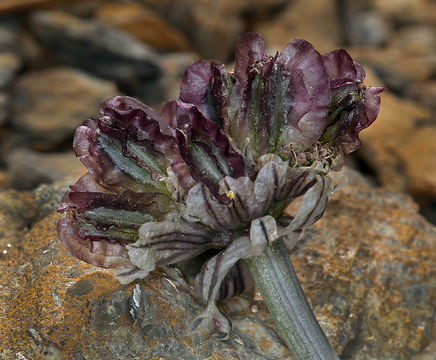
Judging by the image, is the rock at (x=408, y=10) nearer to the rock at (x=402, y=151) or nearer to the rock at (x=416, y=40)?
the rock at (x=416, y=40)

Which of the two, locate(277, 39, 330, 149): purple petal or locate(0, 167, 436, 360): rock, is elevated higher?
locate(277, 39, 330, 149): purple petal

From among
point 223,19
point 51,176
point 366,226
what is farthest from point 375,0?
point 366,226

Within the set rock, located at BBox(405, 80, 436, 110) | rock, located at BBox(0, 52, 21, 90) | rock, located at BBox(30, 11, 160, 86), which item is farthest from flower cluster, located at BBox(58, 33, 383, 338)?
rock, located at BBox(405, 80, 436, 110)

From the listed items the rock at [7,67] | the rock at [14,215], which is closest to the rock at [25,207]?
the rock at [14,215]

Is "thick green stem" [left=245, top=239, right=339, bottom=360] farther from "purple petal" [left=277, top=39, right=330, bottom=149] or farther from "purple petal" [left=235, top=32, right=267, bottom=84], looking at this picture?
"purple petal" [left=235, top=32, right=267, bottom=84]

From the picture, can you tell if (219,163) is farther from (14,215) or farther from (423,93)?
(423,93)

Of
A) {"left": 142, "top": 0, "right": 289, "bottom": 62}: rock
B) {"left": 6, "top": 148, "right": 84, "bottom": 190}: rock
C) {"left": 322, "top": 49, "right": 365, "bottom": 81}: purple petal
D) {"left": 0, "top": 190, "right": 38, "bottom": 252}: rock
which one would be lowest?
{"left": 6, "top": 148, "right": 84, "bottom": 190}: rock

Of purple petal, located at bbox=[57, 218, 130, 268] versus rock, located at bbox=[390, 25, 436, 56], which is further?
rock, located at bbox=[390, 25, 436, 56]

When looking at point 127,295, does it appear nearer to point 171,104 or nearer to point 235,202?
point 235,202
